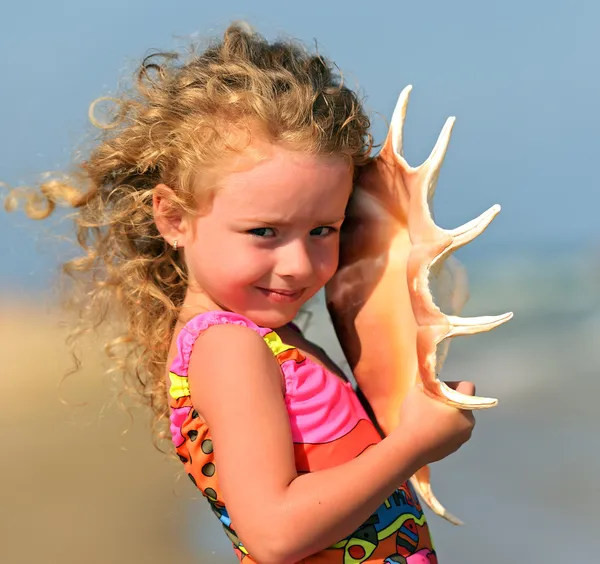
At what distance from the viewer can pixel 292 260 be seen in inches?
72.9

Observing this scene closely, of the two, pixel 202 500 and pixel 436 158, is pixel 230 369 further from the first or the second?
pixel 202 500

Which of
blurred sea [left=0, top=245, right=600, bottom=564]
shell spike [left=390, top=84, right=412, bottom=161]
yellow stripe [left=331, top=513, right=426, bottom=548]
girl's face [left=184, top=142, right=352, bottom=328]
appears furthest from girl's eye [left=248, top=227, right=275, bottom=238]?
blurred sea [left=0, top=245, right=600, bottom=564]

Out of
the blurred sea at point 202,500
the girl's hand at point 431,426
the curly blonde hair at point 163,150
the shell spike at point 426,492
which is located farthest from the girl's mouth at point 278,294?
the blurred sea at point 202,500

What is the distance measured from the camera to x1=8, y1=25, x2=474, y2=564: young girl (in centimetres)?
165

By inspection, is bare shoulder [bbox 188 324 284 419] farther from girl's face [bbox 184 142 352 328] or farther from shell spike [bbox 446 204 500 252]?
shell spike [bbox 446 204 500 252]

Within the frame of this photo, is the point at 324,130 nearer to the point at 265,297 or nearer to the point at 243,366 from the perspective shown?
the point at 265,297

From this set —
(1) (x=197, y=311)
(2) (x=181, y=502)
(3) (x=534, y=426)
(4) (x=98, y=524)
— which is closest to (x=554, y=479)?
(3) (x=534, y=426)

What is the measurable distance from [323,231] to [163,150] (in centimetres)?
37

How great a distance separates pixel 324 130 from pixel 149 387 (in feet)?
2.86

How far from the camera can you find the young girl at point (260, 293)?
5.41 ft

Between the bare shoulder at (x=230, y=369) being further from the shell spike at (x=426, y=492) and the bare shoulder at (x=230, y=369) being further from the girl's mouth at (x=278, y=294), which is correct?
the shell spike at (x=426, y=492)

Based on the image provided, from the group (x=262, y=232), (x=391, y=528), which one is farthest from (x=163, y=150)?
(x=391, y=528)

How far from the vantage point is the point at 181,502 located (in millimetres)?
5129

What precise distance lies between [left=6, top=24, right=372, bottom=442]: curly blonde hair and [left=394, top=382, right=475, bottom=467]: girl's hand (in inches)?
20.3
